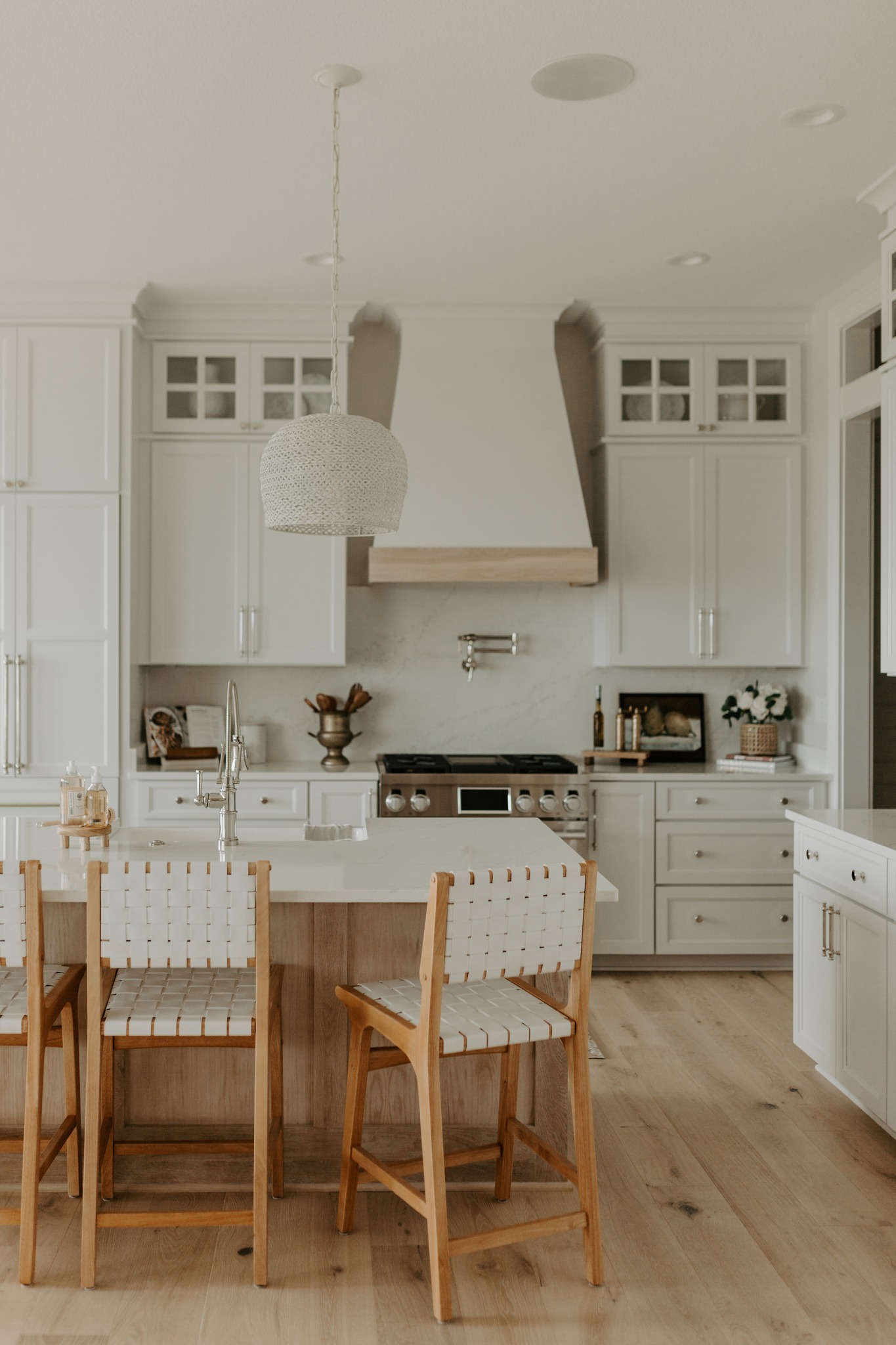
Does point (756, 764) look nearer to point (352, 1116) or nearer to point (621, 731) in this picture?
point (621, 731)

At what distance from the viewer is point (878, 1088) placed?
2984 mm

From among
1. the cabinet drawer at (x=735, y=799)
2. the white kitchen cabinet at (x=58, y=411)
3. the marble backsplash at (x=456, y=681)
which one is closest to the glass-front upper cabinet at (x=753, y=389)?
the marble backsplash at (x=456, y=681)

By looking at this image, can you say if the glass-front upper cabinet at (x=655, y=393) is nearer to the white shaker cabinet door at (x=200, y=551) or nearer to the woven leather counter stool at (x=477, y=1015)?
the white shaker cabinet door at (x=200, y=551)

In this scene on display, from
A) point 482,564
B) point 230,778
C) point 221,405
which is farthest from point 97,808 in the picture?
point 221,405

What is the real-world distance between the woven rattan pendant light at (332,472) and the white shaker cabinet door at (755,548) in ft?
8.41

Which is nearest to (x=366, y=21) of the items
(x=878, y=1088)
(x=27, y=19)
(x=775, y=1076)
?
(x=27, y=19)

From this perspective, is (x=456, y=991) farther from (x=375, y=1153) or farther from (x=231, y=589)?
(x=231, y=589)

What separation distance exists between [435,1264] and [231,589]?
3.18 metres

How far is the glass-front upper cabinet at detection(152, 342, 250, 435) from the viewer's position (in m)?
4.85

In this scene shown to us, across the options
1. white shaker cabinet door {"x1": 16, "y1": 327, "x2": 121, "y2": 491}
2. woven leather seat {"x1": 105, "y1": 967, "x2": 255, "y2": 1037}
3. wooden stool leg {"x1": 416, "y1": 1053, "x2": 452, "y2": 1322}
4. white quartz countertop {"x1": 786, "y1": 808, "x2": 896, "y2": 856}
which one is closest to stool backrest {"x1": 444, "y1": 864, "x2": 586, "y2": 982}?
wooden stool leg {"x1": 416, "y1": 1053, "x2": 452, "y2": 1322}

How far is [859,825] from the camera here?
329 cm

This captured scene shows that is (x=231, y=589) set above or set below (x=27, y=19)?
below

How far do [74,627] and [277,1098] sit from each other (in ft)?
8.46

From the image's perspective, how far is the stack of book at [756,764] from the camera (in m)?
4.82
